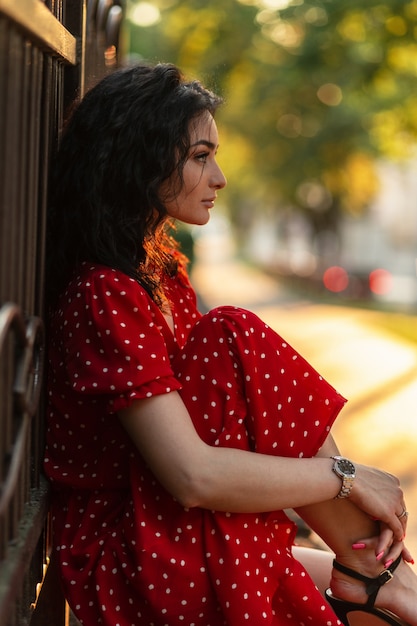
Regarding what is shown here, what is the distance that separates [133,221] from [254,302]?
71.3 feet

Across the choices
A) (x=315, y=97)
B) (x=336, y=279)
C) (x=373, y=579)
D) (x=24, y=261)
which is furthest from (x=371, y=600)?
(x=336, y=279)

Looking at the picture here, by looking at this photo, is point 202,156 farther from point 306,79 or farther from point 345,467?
point 306,79

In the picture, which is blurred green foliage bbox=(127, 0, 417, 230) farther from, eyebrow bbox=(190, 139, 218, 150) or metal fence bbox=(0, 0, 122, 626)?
metal fence bbox=(0, 0, 122, 626)

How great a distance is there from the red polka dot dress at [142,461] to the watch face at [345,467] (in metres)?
0.06

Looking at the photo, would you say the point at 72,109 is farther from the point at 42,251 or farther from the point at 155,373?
the point at 155,373

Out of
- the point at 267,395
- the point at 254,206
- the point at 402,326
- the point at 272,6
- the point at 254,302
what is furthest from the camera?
the point at 254,206

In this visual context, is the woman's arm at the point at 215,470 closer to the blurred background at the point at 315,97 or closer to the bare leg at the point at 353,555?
the bare leg at the point at 353,555

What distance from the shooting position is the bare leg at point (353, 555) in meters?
2.30

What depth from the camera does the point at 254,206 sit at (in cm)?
6325

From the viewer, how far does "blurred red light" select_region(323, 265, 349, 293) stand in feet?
89.9

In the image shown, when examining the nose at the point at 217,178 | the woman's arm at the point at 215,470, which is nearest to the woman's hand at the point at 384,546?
the woman's arm at the point at 215,470

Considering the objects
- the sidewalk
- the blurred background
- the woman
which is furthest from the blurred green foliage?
the sidewalk

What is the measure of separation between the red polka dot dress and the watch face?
0.06m

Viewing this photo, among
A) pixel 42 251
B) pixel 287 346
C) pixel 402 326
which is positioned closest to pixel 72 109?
pixel 42 251
